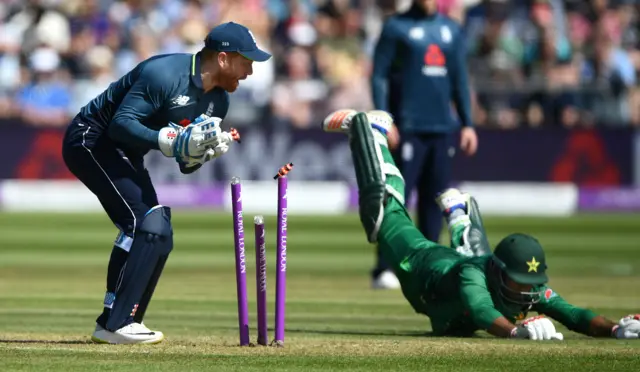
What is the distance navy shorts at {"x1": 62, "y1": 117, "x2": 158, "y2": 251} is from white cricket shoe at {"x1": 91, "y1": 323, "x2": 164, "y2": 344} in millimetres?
434

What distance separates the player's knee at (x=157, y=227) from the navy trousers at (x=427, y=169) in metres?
4.03

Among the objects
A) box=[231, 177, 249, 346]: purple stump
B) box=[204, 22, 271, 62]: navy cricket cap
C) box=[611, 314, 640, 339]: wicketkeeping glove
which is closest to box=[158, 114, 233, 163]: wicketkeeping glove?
box=[231, 177, 249, 346]: purple stump

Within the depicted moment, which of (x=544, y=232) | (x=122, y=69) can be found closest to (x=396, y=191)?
(x=544, y=232)

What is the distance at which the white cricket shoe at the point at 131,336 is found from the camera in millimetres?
7441

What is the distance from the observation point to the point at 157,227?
7367mm

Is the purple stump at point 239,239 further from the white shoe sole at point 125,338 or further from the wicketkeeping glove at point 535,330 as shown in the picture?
the wicketkeeping glove at point 535,330

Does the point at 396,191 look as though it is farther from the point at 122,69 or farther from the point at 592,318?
the point at 122,69

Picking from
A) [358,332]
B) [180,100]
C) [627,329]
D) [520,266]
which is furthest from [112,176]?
[627,329]

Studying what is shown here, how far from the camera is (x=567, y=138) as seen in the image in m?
20.0

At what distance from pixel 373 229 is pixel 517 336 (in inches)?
61.0

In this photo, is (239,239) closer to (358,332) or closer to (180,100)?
(180,100)

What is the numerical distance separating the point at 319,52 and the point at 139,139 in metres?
14.8

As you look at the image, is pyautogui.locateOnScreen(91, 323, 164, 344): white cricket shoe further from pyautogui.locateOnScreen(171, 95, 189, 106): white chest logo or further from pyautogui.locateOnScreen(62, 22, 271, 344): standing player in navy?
pyautogui.locateOnScreen(171, 95, 189, 106): white chest logo

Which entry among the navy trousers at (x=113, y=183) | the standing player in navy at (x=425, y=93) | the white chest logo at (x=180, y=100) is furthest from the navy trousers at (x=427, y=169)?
the white chest logo at (x=180, y=100)
